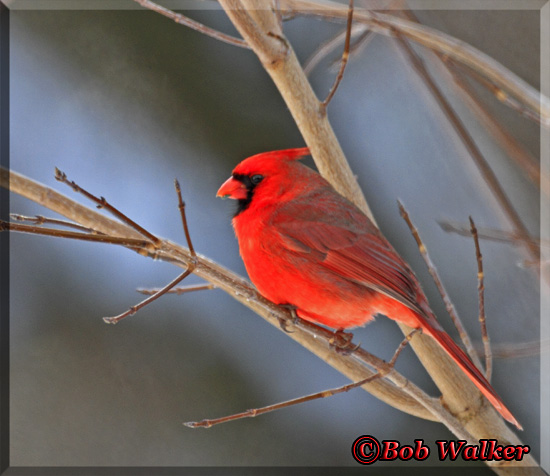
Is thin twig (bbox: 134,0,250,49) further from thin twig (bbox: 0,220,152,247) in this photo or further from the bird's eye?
thin twig (bbox: 0,220,152,247)

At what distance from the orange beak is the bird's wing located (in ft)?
0.27

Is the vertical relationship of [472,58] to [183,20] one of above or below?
below

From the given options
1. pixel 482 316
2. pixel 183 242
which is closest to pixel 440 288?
pixel 482 316

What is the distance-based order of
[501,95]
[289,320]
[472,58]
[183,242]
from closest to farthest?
[501,95] < [472,58] < [289,320] < [183,242]

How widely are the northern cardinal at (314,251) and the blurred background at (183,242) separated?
1.35ft

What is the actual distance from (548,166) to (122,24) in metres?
1.45

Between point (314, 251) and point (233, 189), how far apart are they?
0.20 meters

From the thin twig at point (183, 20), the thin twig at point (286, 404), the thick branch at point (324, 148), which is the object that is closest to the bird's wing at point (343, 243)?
the thick branch at point (324, 148)

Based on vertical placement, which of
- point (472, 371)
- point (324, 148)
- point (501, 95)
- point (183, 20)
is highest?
point (183, 20)

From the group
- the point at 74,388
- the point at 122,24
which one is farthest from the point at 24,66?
the point at 74,388

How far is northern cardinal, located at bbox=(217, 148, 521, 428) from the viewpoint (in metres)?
1.31

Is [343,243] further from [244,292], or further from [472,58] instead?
[472,58]

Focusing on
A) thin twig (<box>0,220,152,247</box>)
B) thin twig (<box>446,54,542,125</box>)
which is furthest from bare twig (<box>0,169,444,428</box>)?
thin twig (<box>446,54,542,125</box>)

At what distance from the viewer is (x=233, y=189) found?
136cm
